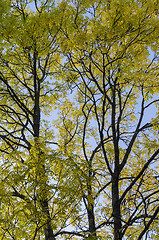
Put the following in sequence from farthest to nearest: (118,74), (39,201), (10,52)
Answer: (10,52), (118,74), (39,201)

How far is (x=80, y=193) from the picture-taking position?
3.97 m

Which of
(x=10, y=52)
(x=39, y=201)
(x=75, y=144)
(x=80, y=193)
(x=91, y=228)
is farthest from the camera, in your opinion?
(x=75, y=144)

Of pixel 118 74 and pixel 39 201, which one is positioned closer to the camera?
pixel 39 201

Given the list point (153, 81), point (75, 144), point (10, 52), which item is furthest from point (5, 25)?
point (75, 144)

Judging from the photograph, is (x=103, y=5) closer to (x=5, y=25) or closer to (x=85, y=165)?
(x=5, y=25)

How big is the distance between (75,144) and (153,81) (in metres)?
4.21

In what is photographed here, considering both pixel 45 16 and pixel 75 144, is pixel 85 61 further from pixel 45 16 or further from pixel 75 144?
pixel 75 144

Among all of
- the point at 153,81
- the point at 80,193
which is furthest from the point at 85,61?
the point at 80,193

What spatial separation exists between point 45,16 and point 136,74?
9.06ft

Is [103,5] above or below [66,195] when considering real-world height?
above

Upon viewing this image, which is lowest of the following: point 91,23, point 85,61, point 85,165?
point 85,165

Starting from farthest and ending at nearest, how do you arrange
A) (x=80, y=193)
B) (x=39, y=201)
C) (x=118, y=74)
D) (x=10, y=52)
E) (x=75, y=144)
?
(x=75, y=144) < (x=10, y=52) < (x=118, y=74) < (x=80, y=193) < (x=39, y=201)

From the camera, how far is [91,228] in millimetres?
5441

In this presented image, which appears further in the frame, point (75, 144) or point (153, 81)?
point (75, 144)
